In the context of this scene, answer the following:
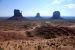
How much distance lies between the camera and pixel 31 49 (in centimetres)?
2020

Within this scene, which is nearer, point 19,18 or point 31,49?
point 31,49

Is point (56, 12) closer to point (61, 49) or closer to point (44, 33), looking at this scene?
point (44, 33)

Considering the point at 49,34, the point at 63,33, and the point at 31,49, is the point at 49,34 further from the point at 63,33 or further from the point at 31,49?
the point at 31,49

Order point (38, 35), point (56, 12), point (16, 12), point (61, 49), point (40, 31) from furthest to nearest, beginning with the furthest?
1. point (56, 12)
2. point (16, 12)
3. point (40, 31)
4. point (38, 35)
5. point (61, 49)

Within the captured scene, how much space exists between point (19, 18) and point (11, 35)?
3608 inches

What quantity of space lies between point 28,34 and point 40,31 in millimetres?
4342

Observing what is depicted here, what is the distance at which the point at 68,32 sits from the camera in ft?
134

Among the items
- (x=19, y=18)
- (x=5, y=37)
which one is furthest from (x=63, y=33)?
(x=19, y=18)

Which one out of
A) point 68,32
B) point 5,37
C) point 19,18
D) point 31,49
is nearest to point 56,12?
point 19,18

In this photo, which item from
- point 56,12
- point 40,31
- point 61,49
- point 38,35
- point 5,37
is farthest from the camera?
point 56,12

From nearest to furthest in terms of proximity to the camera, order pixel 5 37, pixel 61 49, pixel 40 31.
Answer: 1. pixel 61 49
2. pixel 5 37
3. pixel 40 31

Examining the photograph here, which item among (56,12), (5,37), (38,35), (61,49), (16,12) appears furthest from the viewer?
(56,12)

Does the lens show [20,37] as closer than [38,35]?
Yes

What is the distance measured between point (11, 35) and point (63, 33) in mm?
15477
